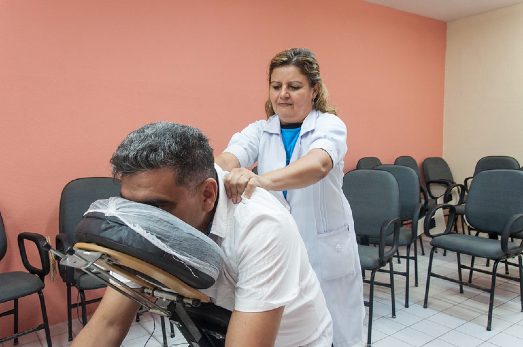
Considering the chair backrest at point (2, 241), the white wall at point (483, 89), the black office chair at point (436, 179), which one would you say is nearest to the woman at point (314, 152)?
the chair backrest at point (2, 241)

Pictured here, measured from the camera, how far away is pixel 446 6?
4.71 metres

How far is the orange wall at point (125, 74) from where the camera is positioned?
2568mm

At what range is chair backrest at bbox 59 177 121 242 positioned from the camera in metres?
2.54

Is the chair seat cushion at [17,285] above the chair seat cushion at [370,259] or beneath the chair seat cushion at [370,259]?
above

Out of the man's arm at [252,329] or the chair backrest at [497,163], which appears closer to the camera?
the man's arm at [252,329]

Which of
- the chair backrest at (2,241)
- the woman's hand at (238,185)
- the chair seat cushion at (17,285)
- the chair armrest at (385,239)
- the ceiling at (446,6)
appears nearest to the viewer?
the woman's hand at (238,185)

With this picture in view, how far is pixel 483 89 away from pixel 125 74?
165 inches

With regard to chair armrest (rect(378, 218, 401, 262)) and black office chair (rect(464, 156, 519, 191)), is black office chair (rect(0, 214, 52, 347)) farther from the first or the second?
black office chair (rect(464, 156, 519, 191))

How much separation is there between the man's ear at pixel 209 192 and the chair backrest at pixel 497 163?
430cm

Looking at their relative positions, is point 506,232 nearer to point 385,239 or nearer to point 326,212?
point 385,239

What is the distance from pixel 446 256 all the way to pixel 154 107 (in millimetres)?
3110

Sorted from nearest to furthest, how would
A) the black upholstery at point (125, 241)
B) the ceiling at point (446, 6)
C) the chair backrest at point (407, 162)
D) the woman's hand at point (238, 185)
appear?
the black upholstery at point (125, 241) → the woman's hand at point (238, 185) → the ceiling at point (446, 6) → the chair backrest at point (407, 162)

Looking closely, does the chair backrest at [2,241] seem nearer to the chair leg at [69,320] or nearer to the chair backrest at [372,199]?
the chair leg at [69,320]

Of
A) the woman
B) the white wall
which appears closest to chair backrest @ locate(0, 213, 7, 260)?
the woman
